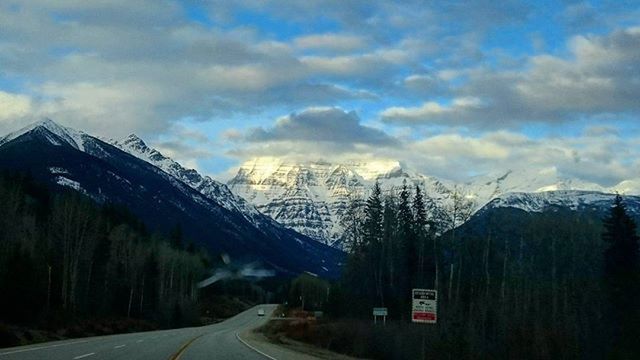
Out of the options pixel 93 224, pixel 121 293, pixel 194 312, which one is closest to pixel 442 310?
pixel 93 224

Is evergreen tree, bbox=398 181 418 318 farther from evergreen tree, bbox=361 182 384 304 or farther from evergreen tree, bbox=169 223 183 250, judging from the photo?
evergreen tree, bbox=169 223 183 250

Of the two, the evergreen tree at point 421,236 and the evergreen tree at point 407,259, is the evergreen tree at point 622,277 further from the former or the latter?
the evergreen tree at point 407,259

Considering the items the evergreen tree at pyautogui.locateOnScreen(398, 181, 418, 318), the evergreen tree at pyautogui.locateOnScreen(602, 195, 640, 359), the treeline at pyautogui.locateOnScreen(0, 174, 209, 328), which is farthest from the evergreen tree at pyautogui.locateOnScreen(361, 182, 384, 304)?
the treeline at pyautogui.locateOnScreen(0, 174, 209, 328)

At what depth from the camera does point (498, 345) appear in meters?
43.6

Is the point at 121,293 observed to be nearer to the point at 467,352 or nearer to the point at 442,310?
the point at 442,310

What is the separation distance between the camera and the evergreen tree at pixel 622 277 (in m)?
55.3

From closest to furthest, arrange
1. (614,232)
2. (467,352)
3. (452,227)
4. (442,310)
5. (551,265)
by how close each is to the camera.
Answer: (467,352) → (442,310) → (614,232) → (452,227) → (551,265)

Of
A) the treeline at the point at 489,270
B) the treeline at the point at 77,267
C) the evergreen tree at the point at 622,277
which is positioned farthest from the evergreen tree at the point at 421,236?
the treeline at the point at 77,267

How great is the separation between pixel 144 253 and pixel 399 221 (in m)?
34.3

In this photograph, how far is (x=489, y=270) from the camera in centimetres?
8150

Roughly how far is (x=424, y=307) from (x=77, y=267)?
60.4 m

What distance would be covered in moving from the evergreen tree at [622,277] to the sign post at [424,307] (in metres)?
30.9

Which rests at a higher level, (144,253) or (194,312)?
(144,253)

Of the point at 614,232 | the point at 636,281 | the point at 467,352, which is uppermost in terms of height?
the point at 614,232
